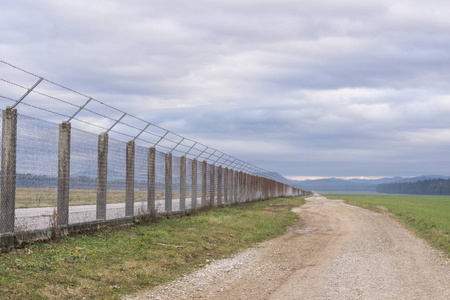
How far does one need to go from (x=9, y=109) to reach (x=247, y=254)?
6.64 m

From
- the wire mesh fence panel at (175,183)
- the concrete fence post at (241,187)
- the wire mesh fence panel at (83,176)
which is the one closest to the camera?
the wire mesh fence panel at (83,176)

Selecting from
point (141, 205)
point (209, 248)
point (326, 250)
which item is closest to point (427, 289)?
point (326, 250)

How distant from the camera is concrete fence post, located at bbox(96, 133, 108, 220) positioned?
1392cm

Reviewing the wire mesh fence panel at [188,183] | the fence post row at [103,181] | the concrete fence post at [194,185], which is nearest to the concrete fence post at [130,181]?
the fence post row at [103,181]

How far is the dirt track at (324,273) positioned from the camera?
830 cm

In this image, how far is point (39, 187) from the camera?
10953mm

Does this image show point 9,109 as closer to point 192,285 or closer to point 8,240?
point 8,240

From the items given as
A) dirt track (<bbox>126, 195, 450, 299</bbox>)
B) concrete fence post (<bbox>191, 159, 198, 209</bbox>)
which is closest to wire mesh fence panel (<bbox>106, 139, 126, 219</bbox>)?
dirt track (<bbox>126, 195, 450, 299</bbox>)

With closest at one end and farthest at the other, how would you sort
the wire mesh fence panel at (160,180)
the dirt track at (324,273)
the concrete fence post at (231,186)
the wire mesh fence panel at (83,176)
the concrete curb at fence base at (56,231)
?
the dirt track at (324,273), the concrete curb at fence base at (56,231), the wire mesh fence panel at (83,176), the wire mesh fence panel at (160,180), the concrete fence post at (231,186)

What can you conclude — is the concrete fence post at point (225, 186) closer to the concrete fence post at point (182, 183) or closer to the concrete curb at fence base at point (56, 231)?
the concrete fence post at point (182, 183)

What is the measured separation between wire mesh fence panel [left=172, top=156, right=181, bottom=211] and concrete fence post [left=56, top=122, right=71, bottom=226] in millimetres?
8334

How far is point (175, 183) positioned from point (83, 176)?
26.4 feet

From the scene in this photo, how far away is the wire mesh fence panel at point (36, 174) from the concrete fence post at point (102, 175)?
2.19 meters

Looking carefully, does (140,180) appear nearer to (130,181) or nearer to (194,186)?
(130,181)
